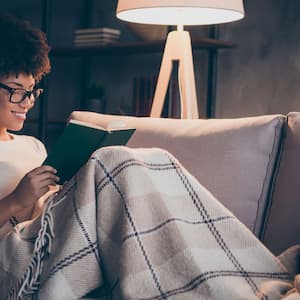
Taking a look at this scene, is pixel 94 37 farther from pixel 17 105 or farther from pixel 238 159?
pixel 238 159

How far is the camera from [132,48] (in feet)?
11.3

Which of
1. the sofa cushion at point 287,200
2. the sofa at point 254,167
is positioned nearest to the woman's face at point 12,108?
the sofa at point 254,167

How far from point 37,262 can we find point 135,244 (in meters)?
0.22

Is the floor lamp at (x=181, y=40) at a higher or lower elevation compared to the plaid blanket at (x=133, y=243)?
higher

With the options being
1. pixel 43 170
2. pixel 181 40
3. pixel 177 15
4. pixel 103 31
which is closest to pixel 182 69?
pixel 181 40

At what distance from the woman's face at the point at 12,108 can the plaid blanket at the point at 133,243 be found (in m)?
0.55

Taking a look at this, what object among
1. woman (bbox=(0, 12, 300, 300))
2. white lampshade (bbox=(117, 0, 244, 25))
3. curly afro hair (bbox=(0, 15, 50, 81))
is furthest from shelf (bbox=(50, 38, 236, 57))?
woman (bbox=(0, 12, 300, 300))

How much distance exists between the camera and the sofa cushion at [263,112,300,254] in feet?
5.10

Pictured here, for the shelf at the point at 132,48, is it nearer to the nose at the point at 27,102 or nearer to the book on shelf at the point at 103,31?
the book on shelf at the point at 103,31

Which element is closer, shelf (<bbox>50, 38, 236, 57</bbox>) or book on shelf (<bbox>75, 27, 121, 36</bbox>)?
shelf (<bbox>50, 38, 236, 57</bbox>)

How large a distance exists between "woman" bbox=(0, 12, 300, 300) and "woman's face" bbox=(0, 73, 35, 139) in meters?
0.52

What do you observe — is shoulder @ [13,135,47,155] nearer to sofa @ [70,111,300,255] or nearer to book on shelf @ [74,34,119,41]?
sofa @ [70,111,300,255]

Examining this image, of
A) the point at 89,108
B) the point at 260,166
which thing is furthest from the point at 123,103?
the point at 260,166

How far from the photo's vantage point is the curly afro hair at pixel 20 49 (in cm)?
200
